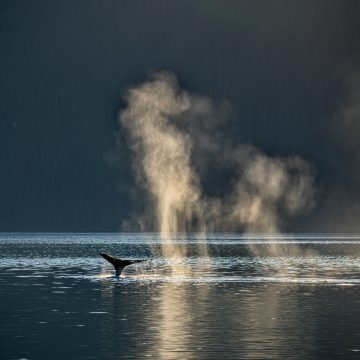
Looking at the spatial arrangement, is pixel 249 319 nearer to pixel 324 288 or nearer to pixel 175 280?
pixel 324 288

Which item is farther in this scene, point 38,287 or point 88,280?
point 88,280

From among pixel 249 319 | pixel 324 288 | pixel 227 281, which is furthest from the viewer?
pixel 227 281

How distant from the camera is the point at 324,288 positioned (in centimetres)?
7544

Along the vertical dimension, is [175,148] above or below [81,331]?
above

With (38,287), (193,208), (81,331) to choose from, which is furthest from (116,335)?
(193,208)

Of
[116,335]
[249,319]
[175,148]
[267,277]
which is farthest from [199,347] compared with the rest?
[175,148]

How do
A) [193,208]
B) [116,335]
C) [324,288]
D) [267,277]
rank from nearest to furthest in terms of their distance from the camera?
[116,335] → [324,288] → [267,277] → [193,208]

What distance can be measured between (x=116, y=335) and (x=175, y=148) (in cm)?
9410

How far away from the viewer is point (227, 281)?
85.0 meters

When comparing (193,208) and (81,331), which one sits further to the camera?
(193,208)

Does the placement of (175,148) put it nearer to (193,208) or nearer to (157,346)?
(193,208)

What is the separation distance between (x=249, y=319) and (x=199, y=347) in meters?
10.8

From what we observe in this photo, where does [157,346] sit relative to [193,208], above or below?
below

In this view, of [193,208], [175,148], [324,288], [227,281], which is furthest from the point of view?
[193,208]
